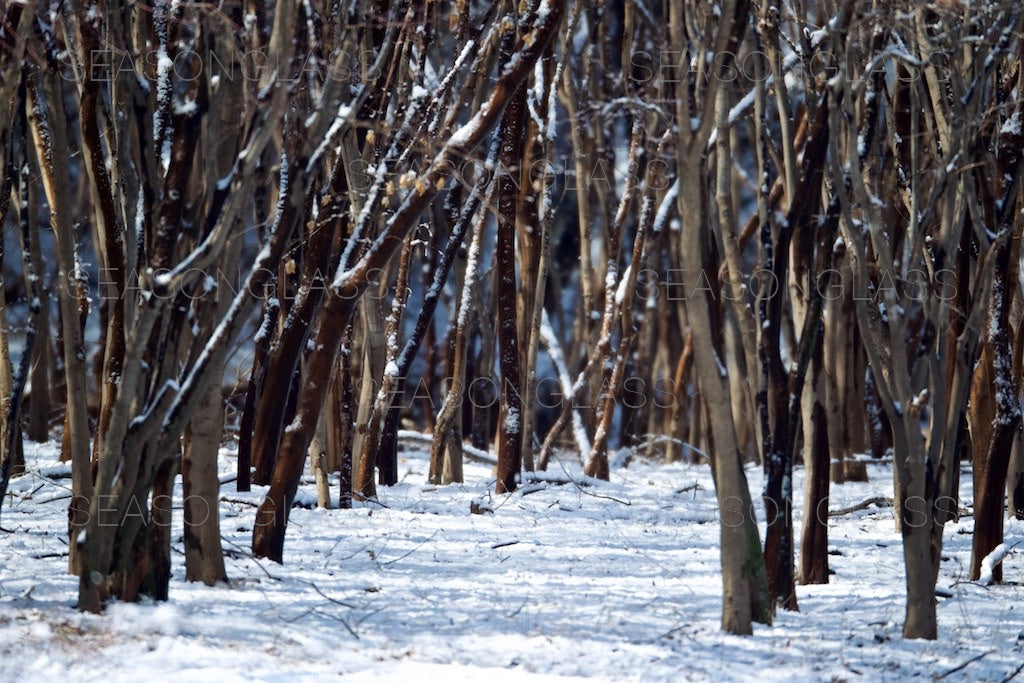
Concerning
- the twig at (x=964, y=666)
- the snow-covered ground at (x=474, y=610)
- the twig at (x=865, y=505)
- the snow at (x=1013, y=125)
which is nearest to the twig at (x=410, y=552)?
the snow-covered ground at (x=474, y=610)

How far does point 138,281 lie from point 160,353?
51 cm

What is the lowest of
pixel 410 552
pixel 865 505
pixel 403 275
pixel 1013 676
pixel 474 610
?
pixel 1013 676

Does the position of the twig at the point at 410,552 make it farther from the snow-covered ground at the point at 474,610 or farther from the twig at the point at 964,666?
the twig at the point at 964,666

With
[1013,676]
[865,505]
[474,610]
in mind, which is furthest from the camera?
[865,505]

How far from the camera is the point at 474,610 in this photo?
19.4 feet

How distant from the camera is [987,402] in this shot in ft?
25.9

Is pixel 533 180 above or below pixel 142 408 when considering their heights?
above

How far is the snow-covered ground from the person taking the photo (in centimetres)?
487

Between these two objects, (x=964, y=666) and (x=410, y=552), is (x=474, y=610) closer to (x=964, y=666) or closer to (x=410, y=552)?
(x=410, y=552)

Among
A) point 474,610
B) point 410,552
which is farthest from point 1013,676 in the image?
point 410,552

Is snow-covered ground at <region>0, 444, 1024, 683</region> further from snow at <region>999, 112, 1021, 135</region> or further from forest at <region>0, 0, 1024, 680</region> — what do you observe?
snow at <region>999, 112, 1021, 135</region>

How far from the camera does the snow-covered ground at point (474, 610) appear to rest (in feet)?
16.0

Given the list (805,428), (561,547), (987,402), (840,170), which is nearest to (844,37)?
(840,170)

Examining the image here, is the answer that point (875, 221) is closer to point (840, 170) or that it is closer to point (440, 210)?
point (840, 170)
